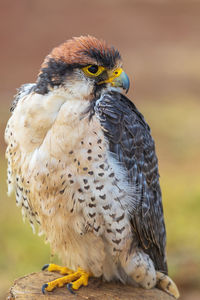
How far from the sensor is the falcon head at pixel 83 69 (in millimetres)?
3381

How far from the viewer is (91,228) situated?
139 inches

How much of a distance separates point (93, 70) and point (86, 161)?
1.86 ft

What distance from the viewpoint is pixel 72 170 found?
343cm

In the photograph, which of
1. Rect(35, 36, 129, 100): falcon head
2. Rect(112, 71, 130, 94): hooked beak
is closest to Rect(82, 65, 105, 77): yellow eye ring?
Rect(35, 36, 129, 100): falcon head

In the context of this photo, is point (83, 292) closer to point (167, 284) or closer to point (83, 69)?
point (167, 284)

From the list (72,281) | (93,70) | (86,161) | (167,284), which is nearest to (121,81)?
(93,70)

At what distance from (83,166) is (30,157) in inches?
15.4

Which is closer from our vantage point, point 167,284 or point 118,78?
point 118,78

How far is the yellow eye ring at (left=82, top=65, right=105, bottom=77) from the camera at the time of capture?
3.39m

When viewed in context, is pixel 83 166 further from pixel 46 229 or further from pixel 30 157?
pixel 46 229

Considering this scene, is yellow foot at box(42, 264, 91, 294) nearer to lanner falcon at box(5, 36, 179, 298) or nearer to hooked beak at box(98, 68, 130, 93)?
lanner falcon at box(5, 36, 179, 298)

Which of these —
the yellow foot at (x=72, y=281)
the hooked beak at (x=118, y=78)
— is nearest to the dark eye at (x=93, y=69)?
the hooked beak at (x=118, y=78)

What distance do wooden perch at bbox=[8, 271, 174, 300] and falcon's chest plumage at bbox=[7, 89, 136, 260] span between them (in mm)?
364

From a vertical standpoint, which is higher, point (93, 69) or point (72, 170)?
point (93, 69)
